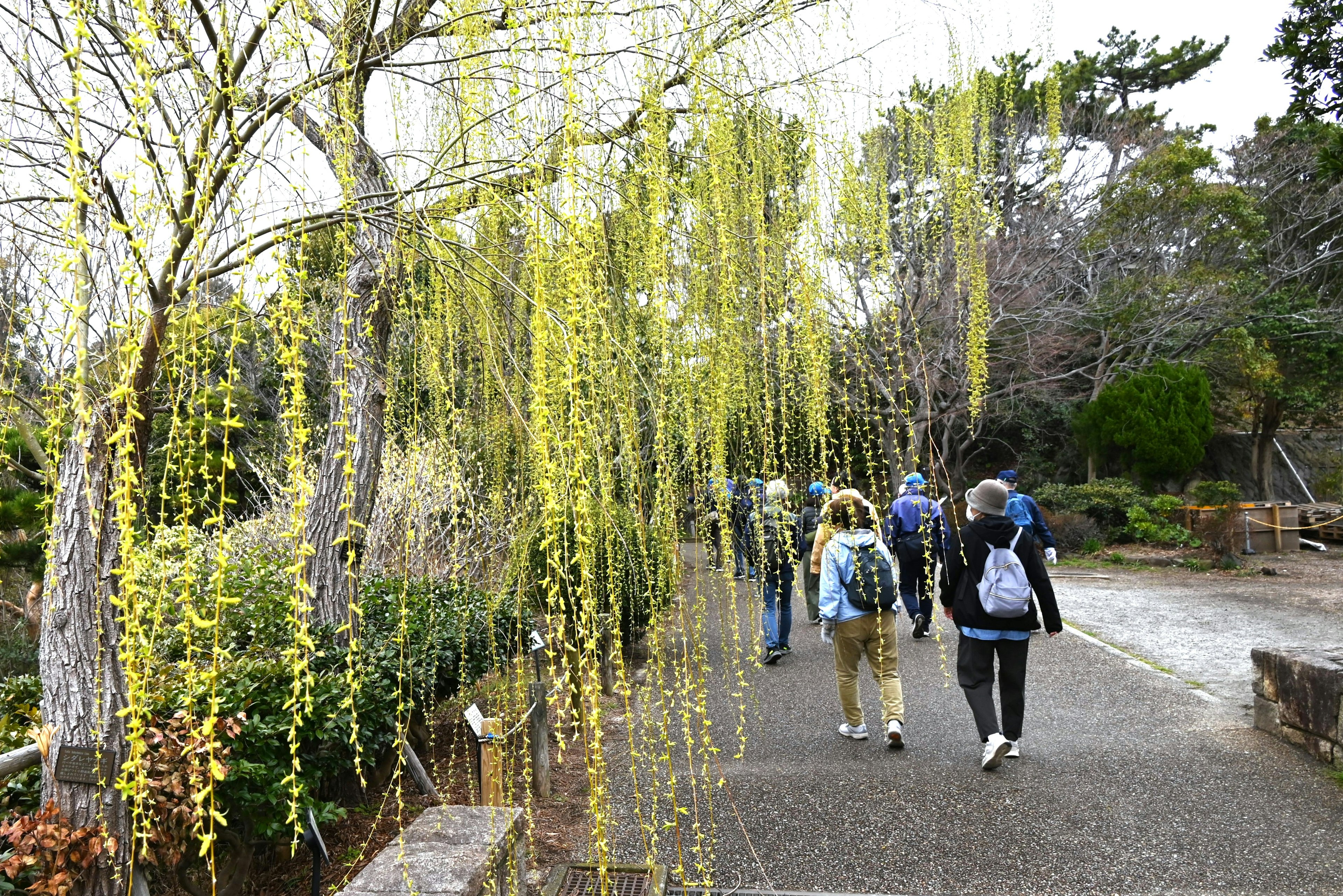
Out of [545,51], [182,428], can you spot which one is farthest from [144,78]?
[545,51]

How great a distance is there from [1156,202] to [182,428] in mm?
13729

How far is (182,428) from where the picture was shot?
1.40m

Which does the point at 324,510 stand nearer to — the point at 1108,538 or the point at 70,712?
the point at 70,712

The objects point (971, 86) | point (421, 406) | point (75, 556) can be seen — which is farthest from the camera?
point (421, 406)

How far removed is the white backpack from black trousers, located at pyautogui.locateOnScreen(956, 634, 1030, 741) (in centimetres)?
18

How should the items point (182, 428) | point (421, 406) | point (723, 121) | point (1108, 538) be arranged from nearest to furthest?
point (182, 428) → point (723, 121) → point (421, 406) → point (1108, 538)

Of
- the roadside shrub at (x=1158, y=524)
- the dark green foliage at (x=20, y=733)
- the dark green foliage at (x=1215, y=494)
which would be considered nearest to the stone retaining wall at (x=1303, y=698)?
the dark green foliage at (x=20, y=733)

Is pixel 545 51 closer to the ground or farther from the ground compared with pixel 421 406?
farther from the ground

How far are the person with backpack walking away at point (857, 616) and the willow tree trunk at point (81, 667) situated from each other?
286cm

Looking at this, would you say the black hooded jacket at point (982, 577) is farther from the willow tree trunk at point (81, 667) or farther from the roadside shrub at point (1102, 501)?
the roadside shrub at point (1102, 501)

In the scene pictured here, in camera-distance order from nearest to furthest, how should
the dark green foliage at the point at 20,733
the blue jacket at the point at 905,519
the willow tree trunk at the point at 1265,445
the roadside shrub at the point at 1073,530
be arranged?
the dark green foliage at the point at 20,733 → the blue jacket at the point at 905,519 → the roadside shrub at the point at 1073,530 → the willow tree trunk at the point at 1265,445

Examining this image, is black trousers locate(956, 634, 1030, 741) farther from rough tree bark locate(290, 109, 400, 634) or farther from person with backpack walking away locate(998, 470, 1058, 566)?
rough tree bark locate(290, 109, 400, 634)

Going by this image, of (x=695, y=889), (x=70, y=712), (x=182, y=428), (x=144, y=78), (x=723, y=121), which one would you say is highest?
(x=723, y=121)

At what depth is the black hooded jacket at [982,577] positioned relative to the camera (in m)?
3.62
